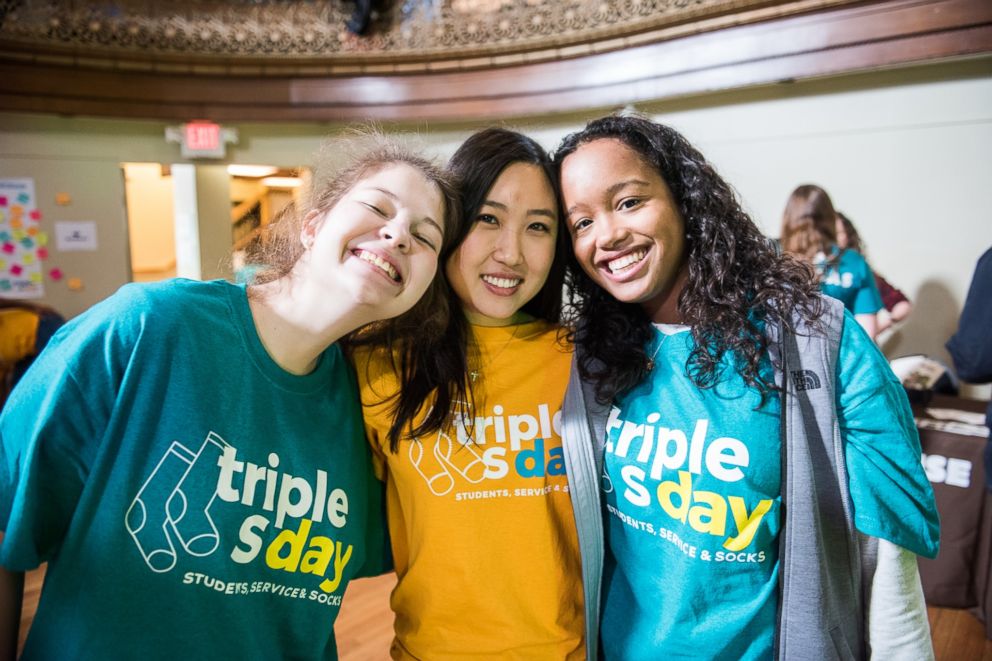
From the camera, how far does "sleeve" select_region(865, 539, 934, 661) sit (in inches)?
42.5

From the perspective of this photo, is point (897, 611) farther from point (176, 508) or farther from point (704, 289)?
point (176, 508)

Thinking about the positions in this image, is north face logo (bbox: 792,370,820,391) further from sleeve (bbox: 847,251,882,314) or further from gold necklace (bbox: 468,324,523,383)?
sleeve (bbox: 847,251,882,314)

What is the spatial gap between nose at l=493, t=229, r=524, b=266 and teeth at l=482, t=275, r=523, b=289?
5 cm

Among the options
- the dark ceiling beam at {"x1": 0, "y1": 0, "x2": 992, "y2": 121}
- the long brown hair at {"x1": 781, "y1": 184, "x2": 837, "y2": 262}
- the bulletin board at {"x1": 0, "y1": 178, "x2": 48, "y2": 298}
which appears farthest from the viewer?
the bulletin board at {"x1": 0, "y1": 178, "x2": 48, "y2": 298}

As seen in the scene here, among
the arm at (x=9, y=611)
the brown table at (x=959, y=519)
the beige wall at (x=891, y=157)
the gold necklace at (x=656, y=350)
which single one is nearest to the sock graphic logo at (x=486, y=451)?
the gold necklace at (x=656, y=350)

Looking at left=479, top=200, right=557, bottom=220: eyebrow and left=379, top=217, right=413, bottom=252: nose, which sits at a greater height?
left=479, top=200, right=557, bottom=220: eyebrow

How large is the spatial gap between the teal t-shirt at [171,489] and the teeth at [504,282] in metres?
0.51

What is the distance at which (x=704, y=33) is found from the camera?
4.25 meters

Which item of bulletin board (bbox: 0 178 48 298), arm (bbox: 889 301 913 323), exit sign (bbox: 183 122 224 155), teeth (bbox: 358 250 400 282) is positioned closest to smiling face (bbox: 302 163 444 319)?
teeth (bbox: 358 250 400 282)

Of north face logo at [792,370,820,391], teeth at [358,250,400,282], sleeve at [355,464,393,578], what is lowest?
sleeve at [355,464,393,578]

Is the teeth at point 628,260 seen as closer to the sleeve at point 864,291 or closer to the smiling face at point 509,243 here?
the smiling face at point 509,243

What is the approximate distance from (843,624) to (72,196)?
22.7ft

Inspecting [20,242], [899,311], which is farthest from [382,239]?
[20,242]

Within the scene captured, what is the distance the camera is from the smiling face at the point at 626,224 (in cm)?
135
